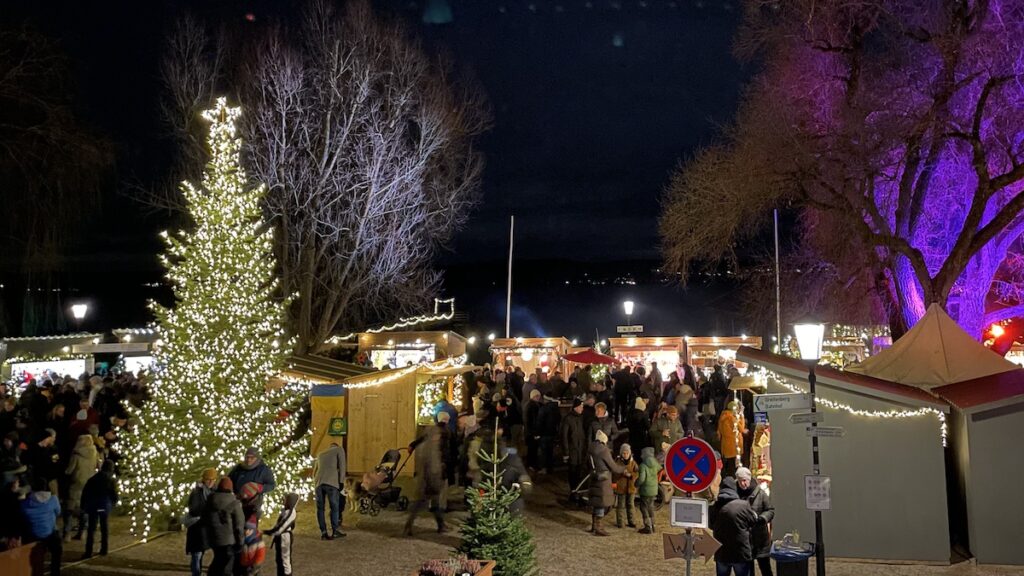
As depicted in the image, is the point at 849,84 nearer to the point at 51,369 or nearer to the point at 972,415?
the point at 972,415

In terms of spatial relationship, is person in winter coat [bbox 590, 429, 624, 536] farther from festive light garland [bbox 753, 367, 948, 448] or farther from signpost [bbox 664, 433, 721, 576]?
signpost [bbox 664, 433, 721, 576]

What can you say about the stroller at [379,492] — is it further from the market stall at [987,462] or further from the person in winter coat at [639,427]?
the market stall at [987,462]

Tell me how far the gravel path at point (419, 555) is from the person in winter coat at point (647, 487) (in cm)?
23

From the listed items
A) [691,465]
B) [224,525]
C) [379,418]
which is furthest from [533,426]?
[691,465]

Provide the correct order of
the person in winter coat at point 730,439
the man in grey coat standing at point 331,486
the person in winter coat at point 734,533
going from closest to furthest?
the person in winter coat at point 734,533, the man in grey coat standing at point 331,486, the person in winter coat at point 730,439

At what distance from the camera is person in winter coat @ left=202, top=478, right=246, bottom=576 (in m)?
8.66

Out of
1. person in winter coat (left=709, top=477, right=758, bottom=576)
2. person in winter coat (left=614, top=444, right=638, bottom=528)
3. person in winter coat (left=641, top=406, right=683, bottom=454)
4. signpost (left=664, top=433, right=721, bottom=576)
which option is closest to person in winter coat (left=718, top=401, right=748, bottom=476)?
person in winter coat (left=641, top=406, right=683, bottom=454)

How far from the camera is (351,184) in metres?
23.0

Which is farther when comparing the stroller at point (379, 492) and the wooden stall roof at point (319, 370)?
the wooden stall roof at point (319, 370)

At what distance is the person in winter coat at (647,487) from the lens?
1210 cm

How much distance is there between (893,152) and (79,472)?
15756 mm

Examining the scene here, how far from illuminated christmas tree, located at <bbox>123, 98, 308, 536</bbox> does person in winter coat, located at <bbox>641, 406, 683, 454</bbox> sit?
6069mm

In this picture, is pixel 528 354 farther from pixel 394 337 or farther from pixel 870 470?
pixel 870 470

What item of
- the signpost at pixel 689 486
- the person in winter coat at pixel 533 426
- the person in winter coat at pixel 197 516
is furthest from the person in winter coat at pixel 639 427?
the person in winter coat at pixel 197 516
